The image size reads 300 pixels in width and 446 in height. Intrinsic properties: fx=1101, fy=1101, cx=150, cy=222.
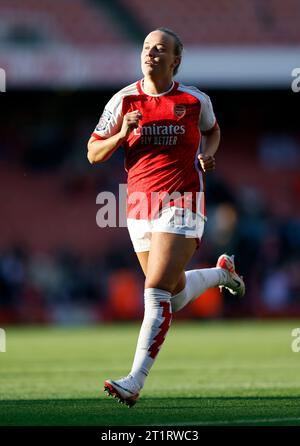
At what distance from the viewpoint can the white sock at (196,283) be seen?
23.3 ft

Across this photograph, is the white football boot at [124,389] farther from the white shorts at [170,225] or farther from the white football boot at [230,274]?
the white football boot at [230,274]

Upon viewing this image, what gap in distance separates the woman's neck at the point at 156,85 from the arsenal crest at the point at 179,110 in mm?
141

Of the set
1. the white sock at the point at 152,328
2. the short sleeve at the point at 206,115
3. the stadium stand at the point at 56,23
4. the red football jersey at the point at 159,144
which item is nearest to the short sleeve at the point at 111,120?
the red football jersey at the point at 159,144

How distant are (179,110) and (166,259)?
94cm

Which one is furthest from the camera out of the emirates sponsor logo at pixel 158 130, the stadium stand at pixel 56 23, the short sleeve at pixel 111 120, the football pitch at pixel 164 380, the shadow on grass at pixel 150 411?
the stadium stand at pixel 56 23

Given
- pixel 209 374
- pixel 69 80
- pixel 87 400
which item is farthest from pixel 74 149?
pixel 87 400

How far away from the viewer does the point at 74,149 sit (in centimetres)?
2458

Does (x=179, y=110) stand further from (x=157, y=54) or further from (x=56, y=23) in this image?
(x=56, y=23)

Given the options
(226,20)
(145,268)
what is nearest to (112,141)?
(145,268)

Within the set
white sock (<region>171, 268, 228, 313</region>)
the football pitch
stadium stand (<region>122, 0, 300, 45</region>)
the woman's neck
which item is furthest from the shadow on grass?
stadium stand (<region>122, 0, 300, 45</region>)

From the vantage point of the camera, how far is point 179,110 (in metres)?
6.73

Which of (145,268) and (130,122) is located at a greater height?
(130,122)

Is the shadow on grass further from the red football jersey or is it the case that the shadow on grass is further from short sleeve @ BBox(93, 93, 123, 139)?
short sleeve @ BBox(93, 93, 123, 139)

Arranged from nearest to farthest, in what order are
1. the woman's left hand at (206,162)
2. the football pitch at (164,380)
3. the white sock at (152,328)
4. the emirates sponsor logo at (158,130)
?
the football pitch at (164,380)
the white sock at (152,328)
the woman's left hand at (206,162)
the emirates sponsor logo at (158,130)
